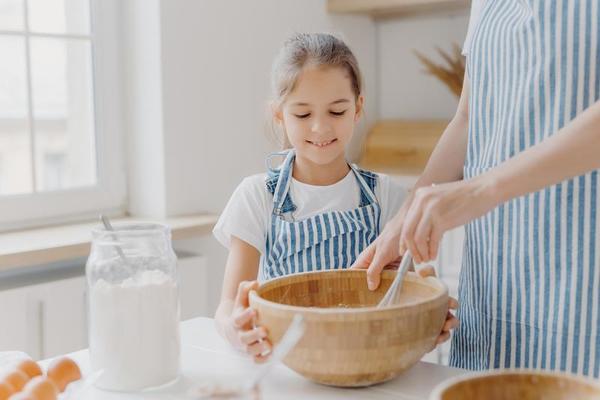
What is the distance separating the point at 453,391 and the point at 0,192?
1832mm

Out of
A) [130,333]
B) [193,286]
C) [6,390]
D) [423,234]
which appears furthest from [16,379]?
[193,286]

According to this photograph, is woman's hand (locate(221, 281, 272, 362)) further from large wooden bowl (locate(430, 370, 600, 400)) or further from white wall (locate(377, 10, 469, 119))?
white wall (locate(377, 10, 469, 119))

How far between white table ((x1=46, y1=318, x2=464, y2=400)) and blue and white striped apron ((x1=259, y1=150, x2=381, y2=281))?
24cm

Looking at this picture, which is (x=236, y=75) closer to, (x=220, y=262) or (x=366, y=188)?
(x=220, y=262)

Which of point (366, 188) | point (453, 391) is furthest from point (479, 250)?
point (453, 391)

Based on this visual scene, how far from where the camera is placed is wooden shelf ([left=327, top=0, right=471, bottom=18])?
104 inches

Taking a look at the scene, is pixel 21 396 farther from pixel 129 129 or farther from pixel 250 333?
pixel 129 129

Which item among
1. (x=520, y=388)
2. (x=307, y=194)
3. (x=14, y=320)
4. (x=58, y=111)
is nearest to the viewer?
(x=520, y=388)

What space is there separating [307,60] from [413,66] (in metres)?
1.65

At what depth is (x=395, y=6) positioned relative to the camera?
2684 millimetres

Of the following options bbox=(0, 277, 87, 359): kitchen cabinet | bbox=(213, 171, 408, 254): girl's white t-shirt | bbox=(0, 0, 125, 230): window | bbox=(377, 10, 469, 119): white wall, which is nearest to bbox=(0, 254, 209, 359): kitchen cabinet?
bbox=(0, 277, 87, 359): kitchen cabinet

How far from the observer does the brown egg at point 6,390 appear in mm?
908

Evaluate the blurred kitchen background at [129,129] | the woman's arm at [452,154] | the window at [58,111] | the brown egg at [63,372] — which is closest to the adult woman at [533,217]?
the woman's arm at [452,154]

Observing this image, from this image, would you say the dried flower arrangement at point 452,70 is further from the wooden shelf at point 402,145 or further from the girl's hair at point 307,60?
the girl's hair at point 307,60
